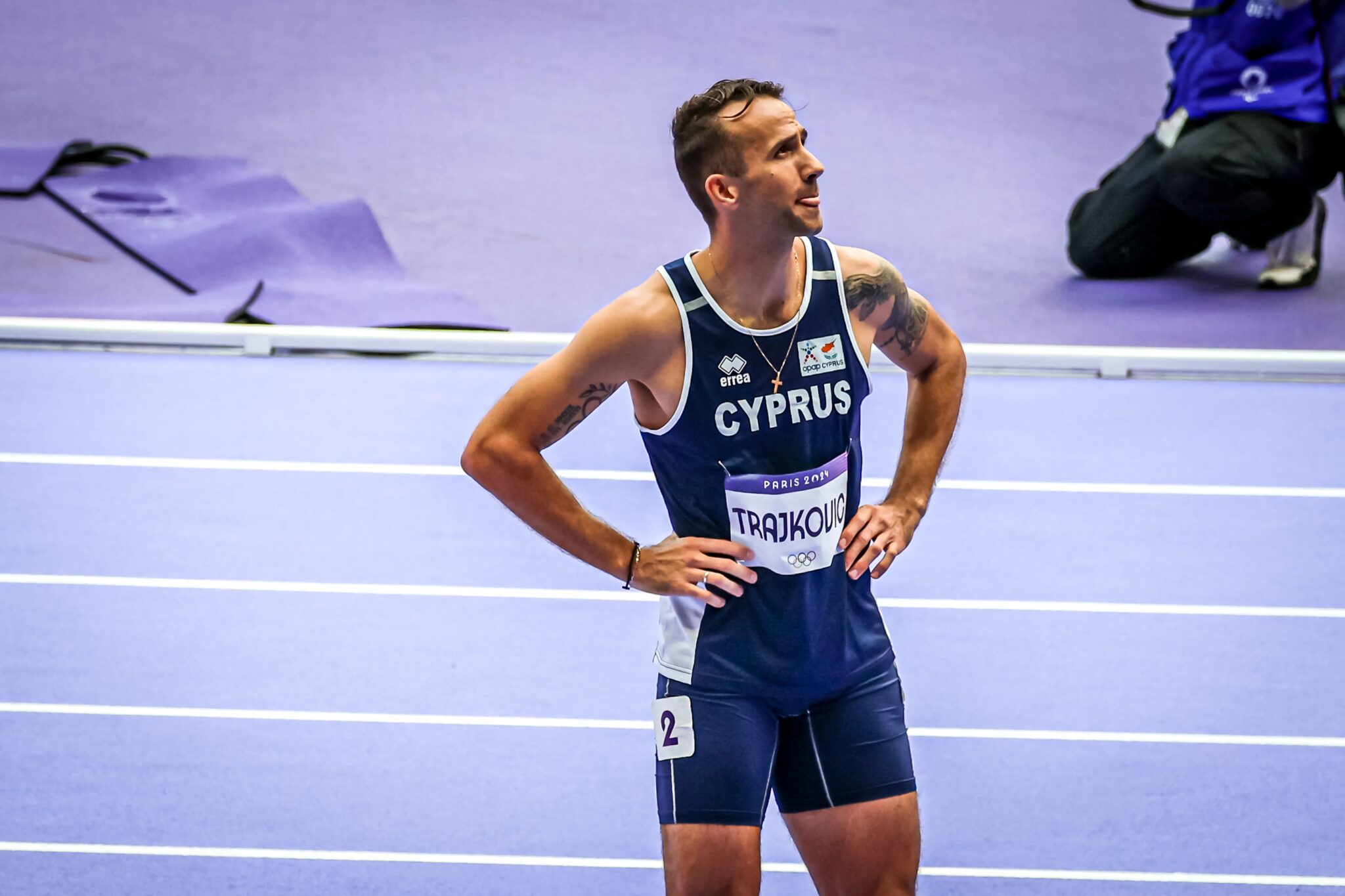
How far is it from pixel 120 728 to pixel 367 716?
64cm

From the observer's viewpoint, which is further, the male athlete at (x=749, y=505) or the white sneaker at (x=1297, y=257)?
the white sneaker at (x=1297, y=257)

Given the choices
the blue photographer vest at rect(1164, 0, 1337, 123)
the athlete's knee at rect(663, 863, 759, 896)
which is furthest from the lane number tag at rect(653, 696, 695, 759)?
the blue photographer vest at rect(1164, 0, 1337, 123)

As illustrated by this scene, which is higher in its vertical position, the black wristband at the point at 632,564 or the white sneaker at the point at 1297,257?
the white sneaker at the point at 1297,257

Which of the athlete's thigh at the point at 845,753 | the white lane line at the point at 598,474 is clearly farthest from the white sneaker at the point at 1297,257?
the athlete's thigh at the point at 845,753

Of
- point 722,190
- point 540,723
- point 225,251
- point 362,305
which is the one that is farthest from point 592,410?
point 225,251

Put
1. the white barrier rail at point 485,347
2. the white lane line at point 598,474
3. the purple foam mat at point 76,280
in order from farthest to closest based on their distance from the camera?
the purple foam mat at point 76,280
the white barrier rail at point 485,347
the white lane line at point 598,474

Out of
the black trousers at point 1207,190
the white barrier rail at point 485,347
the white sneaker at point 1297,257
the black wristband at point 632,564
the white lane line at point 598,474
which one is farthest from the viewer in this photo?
the white sneaker at point 1297,257

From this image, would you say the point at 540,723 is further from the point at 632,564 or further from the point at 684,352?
the point at 684,352

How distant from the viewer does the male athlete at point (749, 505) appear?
240cm

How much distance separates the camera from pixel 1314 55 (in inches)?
263

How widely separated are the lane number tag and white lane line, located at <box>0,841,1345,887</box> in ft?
3.66

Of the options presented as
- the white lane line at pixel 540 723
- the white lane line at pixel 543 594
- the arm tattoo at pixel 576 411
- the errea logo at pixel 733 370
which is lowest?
the white lane line at pixel 540 723

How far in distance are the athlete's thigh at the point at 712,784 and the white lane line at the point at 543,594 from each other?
7.34 feet

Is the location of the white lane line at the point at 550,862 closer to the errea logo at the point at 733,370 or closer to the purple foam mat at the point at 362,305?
the errea logo at the point at 733,370
